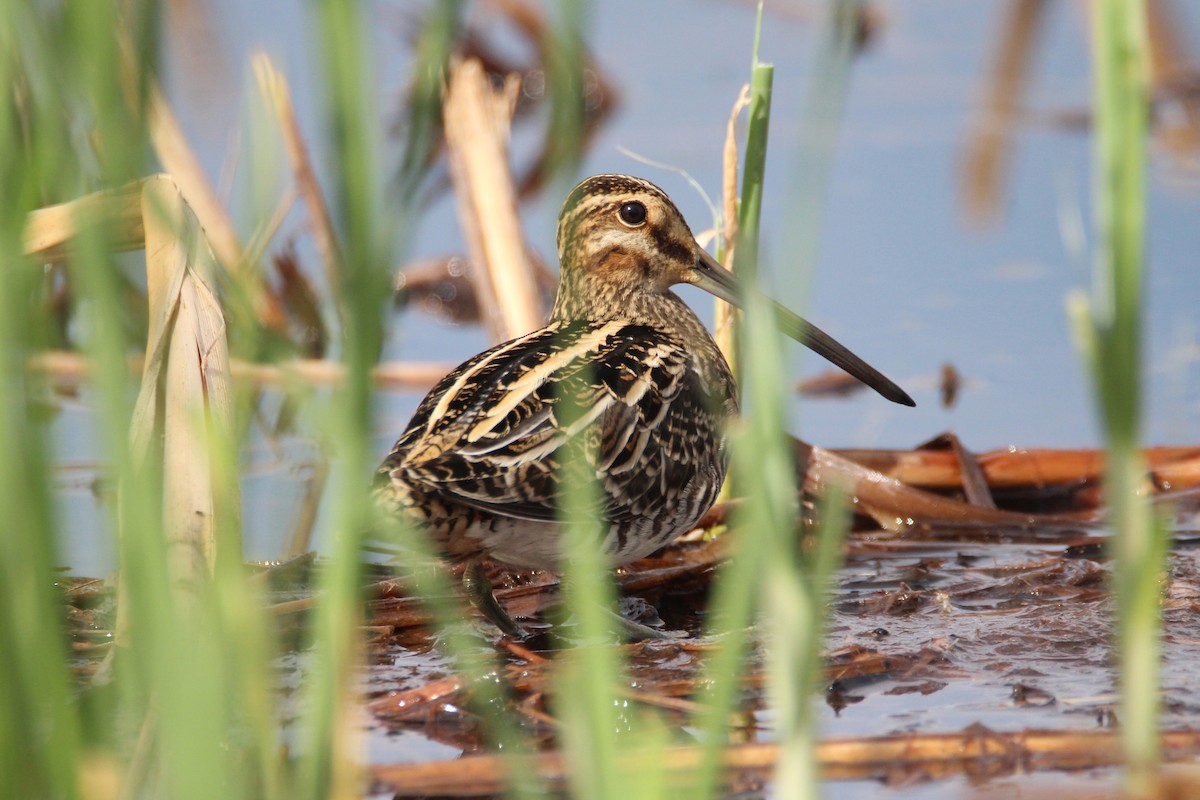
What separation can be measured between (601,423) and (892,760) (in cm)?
109

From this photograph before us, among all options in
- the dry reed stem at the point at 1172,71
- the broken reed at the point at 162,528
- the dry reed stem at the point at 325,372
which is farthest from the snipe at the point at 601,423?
the dry reed stem at the point at 1172,71

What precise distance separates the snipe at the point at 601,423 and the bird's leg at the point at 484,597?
19 millimetres

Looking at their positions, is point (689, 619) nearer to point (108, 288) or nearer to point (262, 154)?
point (262, 154)

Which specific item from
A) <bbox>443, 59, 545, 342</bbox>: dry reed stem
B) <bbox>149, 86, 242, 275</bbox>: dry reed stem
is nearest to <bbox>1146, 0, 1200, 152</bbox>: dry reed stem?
<bbox>443, 59, 545, 342</bbox>: dry reed stem

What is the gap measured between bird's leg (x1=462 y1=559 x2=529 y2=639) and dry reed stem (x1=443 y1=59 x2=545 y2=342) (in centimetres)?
134

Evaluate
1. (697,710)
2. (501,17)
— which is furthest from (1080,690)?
(501,17)

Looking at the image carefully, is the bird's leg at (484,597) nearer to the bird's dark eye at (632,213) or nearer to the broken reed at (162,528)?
the bird's dark eye at (632,213)

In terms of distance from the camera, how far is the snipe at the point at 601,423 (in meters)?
3.24

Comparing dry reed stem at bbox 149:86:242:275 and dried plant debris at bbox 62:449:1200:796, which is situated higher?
dry reed stem at bbox 149:86:242:275

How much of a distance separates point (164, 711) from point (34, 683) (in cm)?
24

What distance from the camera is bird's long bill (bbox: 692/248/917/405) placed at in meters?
4.03

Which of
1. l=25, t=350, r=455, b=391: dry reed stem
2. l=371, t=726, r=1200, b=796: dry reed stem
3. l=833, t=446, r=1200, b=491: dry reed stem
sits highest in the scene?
l=25, t=350, r=455, b=391: dry reed stem

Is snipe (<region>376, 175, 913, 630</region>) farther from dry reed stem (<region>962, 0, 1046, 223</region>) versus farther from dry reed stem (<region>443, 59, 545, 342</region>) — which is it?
dry reed stem (<region>962, 0, 1046, 223</region>)

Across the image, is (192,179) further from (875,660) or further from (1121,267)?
(1121,267)
